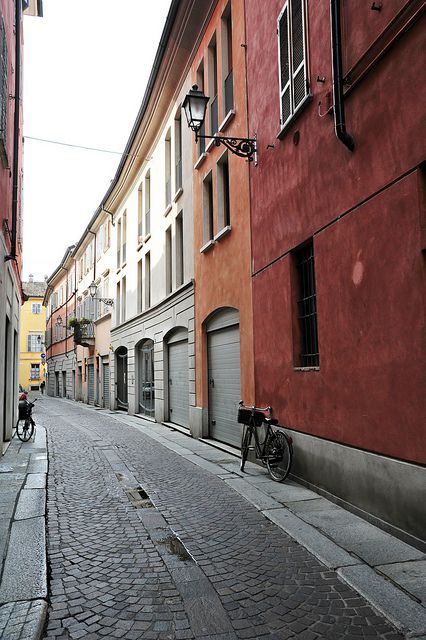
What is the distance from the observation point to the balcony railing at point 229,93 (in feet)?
35.7

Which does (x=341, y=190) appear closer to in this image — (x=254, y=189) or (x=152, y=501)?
(x=254, y=189)

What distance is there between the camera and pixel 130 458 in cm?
976

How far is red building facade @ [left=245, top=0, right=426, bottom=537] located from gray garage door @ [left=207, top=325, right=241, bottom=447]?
208 centimetres

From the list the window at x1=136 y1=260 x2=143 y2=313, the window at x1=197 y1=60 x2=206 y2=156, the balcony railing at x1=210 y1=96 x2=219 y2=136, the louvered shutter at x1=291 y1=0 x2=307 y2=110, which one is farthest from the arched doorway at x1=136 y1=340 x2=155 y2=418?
the louvered shutter at x1=291 y1=0 x2=307 y2=110

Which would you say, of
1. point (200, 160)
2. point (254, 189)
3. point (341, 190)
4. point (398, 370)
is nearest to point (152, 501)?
point (398, 370)

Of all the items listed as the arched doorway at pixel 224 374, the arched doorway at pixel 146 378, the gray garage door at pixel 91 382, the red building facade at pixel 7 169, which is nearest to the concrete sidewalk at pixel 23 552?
the red building facade at pixel 7 169

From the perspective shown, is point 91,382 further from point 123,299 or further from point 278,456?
point 278,456

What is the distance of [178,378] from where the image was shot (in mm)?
15258

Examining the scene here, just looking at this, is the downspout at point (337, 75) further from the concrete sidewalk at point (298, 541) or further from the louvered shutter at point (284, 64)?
the concrete sidewalk at point (298, 541)

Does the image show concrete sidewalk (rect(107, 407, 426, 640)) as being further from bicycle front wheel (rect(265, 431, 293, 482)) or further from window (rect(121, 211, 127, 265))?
window (rect(121, 211, 127, 265))

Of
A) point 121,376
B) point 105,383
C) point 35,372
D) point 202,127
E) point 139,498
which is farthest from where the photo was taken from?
point 35,372

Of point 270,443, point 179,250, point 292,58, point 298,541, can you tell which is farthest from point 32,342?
point 298,541

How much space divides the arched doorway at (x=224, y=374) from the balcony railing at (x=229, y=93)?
4.45m

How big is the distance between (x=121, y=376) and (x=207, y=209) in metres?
13.4
